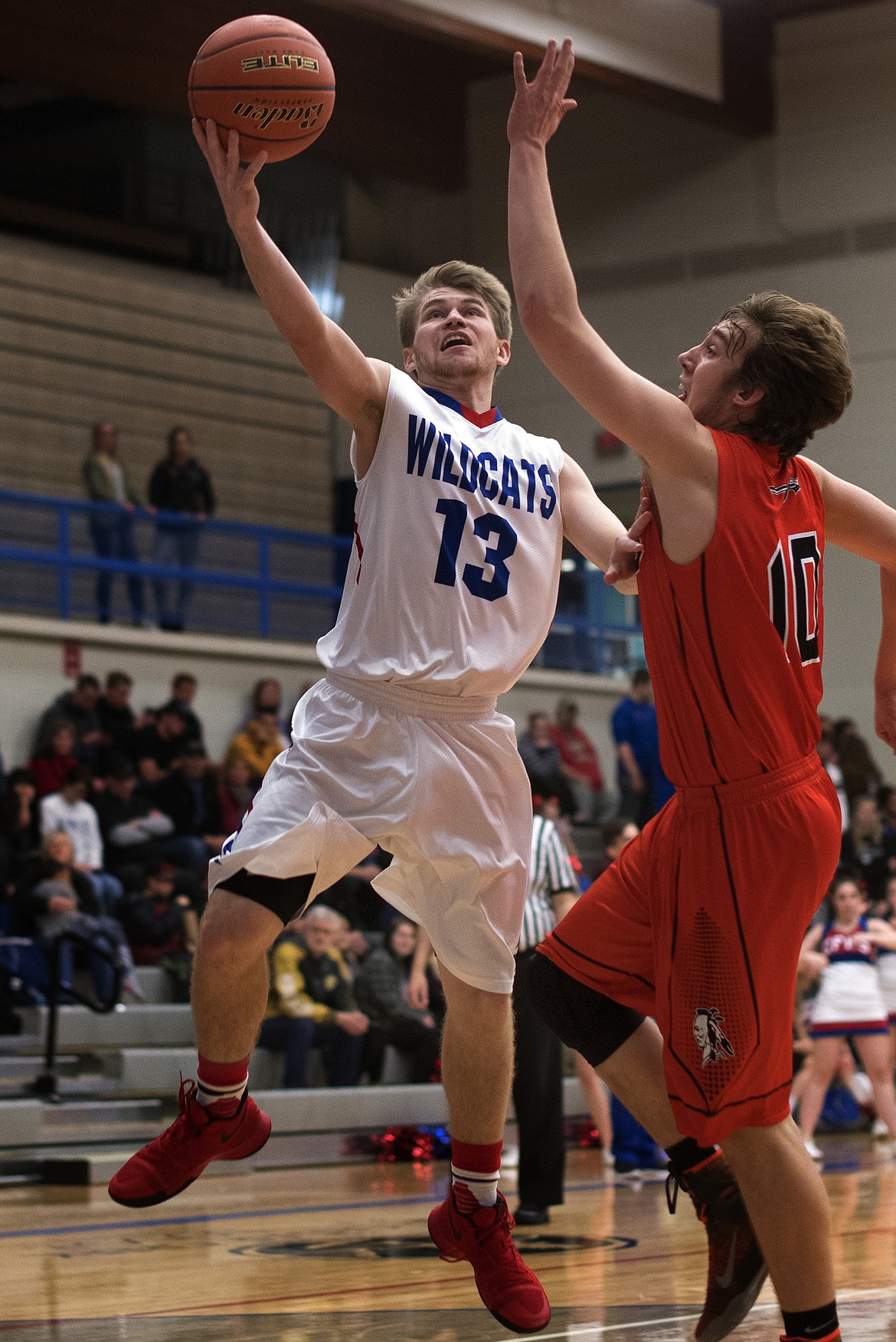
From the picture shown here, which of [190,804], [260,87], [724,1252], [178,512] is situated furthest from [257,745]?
[724,1252]

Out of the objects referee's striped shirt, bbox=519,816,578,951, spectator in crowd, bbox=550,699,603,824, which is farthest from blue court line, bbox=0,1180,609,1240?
spectator in crowd, bbox=550,699,603,824

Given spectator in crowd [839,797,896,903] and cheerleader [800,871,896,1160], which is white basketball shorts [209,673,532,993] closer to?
cheerleader [800,871,896,1160]

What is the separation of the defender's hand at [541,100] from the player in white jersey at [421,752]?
0.66 meters

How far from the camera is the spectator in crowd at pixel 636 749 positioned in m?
14.8

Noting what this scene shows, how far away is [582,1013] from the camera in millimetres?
3930

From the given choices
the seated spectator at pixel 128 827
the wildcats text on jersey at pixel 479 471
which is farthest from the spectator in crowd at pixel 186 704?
the wildcats text on jersey at pixel 479 471

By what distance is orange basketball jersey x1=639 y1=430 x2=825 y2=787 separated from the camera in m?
3.58

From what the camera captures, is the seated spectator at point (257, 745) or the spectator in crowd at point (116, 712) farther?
the seated spectator at point (257, 745)

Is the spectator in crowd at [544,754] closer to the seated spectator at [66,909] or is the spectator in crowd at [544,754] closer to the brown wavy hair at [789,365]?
the seated spectator at [66,909]

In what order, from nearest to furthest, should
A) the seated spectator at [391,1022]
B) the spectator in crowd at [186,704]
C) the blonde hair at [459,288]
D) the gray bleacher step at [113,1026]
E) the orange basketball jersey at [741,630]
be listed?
the orange basketball jersey at [741,630] < the blonde hair at [459,288] < the gray bleacher step at [113,1026] < the seated spectator at [391,1022] < the spectator in crowd at [186,704]

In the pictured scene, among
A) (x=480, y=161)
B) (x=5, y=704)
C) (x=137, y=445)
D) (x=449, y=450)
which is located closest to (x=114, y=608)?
(x=5, y=704)

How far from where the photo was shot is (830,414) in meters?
3.70

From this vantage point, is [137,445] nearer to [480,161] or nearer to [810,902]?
[480,161]

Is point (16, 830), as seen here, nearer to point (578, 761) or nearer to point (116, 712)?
point (116, 712)
